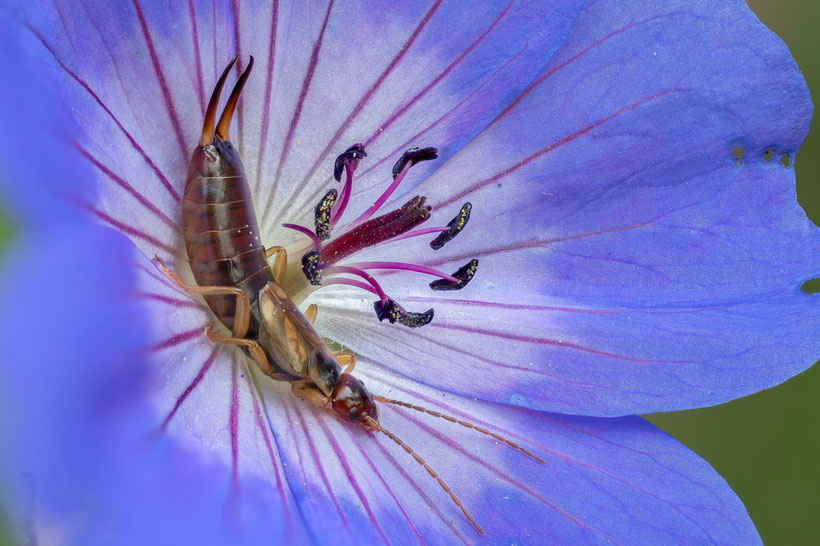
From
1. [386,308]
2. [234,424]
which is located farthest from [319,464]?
[386,308]

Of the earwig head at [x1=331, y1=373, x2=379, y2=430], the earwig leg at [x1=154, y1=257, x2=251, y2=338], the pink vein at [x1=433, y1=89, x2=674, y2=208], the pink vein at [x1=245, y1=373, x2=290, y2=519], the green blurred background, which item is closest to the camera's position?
the pink vein at [x1=245, y1=373, x2=290, y2=519]

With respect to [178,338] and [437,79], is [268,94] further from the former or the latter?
[178,338]

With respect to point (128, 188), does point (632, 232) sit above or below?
below

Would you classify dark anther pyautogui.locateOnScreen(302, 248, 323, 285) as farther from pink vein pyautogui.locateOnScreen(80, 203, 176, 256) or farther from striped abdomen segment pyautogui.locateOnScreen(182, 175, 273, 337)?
pink vein pyautogui.locateOnScreen(80, 203, 176, 256)

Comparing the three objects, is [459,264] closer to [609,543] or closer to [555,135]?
[555,135]

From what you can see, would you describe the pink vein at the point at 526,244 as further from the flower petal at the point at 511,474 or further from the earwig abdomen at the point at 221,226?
A: the earwig abdomen at the point at 221,226

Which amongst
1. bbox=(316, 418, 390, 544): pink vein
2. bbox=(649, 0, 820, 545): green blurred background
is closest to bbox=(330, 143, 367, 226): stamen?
bbox=(316, 418, 390, 544): pink vein
